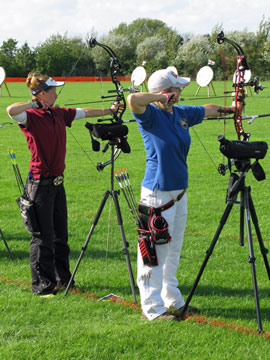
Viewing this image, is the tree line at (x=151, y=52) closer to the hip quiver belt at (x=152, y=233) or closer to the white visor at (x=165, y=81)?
the white visor at (x=165, y=81)

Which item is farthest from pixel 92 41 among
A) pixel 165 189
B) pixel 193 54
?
pixel 193 54

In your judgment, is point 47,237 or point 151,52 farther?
Result: point 151,52

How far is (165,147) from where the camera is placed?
13.9ft

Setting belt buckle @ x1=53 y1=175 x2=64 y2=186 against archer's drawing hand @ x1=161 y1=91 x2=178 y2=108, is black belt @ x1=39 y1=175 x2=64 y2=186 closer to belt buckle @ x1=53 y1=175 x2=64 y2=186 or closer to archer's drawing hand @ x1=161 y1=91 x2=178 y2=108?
belt buckle @ x1=53 y1=175 x2=64 y2=186

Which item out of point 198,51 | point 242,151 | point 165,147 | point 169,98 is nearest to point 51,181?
point 165,147

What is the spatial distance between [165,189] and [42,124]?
1370 millimetres

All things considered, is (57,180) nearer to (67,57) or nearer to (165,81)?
(165,81)

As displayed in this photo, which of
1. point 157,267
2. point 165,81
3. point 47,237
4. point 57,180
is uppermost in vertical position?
point 165,81

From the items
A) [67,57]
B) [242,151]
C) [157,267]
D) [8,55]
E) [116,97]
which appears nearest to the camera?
[242,151]

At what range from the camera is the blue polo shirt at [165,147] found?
421cm

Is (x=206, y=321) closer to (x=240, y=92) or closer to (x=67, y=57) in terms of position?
(x=240, y=92)

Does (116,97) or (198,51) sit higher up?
(198,51)

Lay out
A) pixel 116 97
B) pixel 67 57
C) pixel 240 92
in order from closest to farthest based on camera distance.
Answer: pixel 240 92 → pixel 116 97 → pixel 67 57

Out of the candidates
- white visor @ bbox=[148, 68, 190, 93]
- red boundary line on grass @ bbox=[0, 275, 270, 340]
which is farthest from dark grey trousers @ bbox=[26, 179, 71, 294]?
white visor @ bbox=[148, 68, 190, 93]
